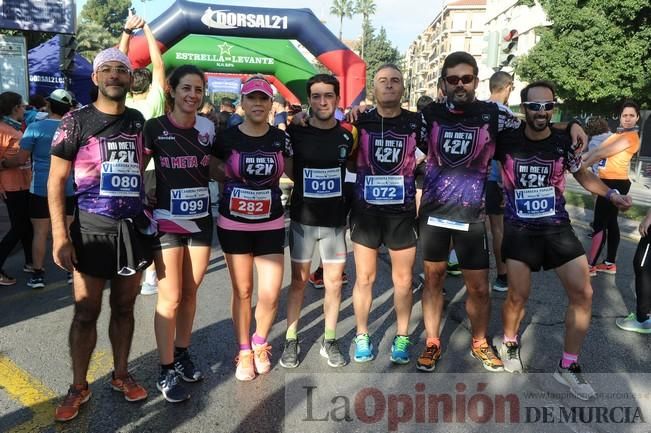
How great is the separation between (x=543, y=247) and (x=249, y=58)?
1309cm

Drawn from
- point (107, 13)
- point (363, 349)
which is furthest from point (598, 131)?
point (107, 13)

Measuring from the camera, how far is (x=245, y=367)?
3424mm

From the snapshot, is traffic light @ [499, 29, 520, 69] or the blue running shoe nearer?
the blue running shoe

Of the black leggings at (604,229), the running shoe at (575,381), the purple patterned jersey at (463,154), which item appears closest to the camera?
the running shoe at (575,381)

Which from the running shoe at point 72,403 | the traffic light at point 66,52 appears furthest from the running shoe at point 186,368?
the traffic light at point 66,52

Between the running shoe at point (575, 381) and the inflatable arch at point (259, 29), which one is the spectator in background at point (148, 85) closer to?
the running shoe at point (575, 381)

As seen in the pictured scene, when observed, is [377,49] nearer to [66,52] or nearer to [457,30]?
[457,30]

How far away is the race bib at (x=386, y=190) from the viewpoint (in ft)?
11.6

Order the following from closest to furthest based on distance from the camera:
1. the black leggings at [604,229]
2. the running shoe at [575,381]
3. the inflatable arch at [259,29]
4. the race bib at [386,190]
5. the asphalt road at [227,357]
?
the asphalt road at [227,357] → the running shoe at [575,381] → the race bib at [386,190] → the black leggings at [604,229] → the inflatable arch at [259,29]

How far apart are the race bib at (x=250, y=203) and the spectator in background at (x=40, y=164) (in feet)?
7.53

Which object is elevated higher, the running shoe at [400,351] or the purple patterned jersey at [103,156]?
the purple patterned jersey at [103,156]

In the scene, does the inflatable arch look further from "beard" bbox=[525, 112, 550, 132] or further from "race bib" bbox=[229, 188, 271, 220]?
"beard" bbox=[525, 112, 550, 132]

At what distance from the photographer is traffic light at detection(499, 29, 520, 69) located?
26.8 feet

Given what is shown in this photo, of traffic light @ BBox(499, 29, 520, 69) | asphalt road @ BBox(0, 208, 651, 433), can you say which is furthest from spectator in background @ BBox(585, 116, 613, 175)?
asphalt road @ BBox(0, 208, 651, 433)
